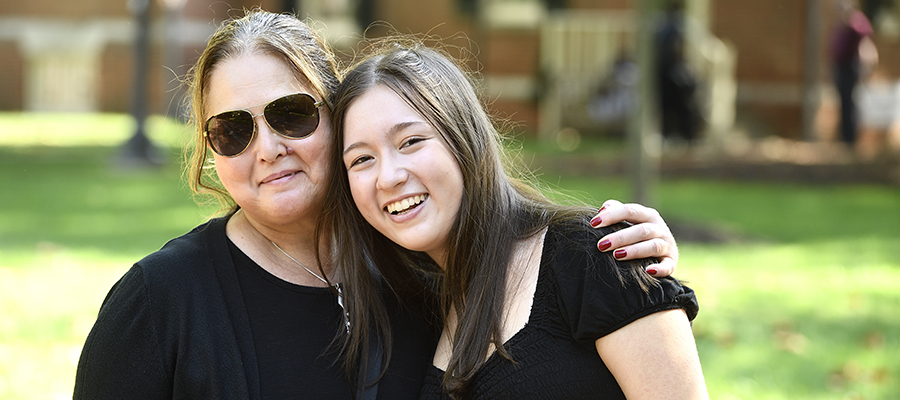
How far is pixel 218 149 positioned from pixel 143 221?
23.6 feet

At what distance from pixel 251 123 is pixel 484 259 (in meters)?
0.73

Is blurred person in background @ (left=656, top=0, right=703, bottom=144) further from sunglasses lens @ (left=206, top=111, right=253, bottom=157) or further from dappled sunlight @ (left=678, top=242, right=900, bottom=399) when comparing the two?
sunglasses lens @ (left=206, top=111, right=253, bottom=157)

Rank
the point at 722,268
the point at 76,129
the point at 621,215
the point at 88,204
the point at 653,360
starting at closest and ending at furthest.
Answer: the point at 653,360, the point at 621,215, the point at 722,268, the point at 88,204, the point at 76,129

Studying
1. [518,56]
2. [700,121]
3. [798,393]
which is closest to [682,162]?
[700,121]

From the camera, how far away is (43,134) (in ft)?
60.1

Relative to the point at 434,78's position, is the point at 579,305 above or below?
below

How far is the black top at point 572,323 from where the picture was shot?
7.15 feet

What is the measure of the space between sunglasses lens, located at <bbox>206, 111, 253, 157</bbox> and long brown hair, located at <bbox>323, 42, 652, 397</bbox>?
24cm

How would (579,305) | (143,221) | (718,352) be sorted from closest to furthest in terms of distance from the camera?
(579,305) < (718,352) < (143,221)

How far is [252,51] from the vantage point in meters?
2.52

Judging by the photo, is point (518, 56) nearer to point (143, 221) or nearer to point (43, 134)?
point (43, 134)

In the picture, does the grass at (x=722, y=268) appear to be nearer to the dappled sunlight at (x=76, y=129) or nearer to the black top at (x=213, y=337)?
the black top at (x=213, y=337)

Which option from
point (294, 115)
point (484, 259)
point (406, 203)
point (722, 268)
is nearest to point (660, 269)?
point (484, 259)

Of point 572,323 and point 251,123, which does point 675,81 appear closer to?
point 251,123
